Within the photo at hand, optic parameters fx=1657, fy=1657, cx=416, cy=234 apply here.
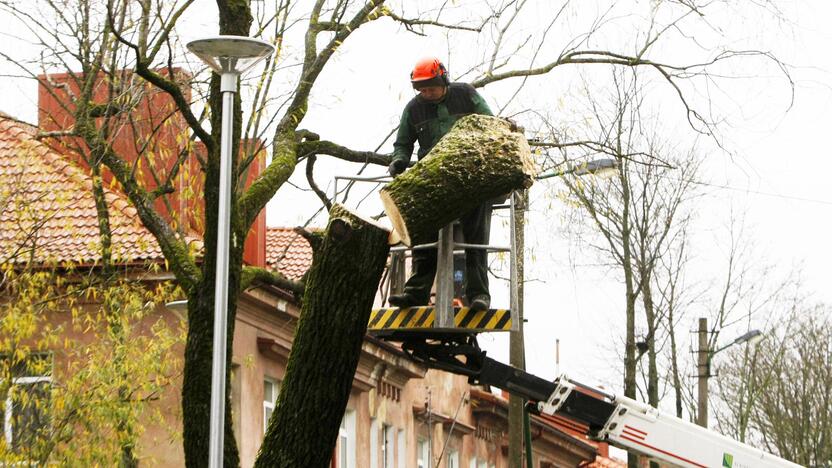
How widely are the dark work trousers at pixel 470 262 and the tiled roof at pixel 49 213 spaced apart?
9.21 feet

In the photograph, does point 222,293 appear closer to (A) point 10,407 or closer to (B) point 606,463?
(A) point 10,407

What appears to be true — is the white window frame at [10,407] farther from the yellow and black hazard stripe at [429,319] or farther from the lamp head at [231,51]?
the lamp head at [231,51]

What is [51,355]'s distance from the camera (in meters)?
16.3

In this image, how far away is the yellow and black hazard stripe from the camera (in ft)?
48.4

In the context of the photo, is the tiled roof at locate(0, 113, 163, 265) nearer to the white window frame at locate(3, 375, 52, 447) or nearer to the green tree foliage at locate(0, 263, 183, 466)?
the green tree foliage at locate(0, 263, 183, 466)

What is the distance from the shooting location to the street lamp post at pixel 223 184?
35.8ft

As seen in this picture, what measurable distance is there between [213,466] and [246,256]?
630 inches

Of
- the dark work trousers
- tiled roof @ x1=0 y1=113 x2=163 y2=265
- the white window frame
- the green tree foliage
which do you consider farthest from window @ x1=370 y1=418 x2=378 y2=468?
the dark work trousers

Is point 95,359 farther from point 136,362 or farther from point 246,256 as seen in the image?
point 246,256

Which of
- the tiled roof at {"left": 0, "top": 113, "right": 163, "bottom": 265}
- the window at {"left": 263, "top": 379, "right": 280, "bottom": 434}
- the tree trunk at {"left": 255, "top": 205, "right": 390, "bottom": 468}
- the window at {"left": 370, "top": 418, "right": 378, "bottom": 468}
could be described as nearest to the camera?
the tree trunk at {"left": 255, "top": 205, "right": 390, "bottom": 468}

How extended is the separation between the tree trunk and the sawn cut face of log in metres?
0.58

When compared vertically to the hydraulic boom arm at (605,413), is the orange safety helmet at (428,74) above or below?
above

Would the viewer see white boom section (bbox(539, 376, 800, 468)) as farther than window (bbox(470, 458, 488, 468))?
No

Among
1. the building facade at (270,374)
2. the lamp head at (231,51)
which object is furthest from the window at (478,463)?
the lamp head at (231,51)
